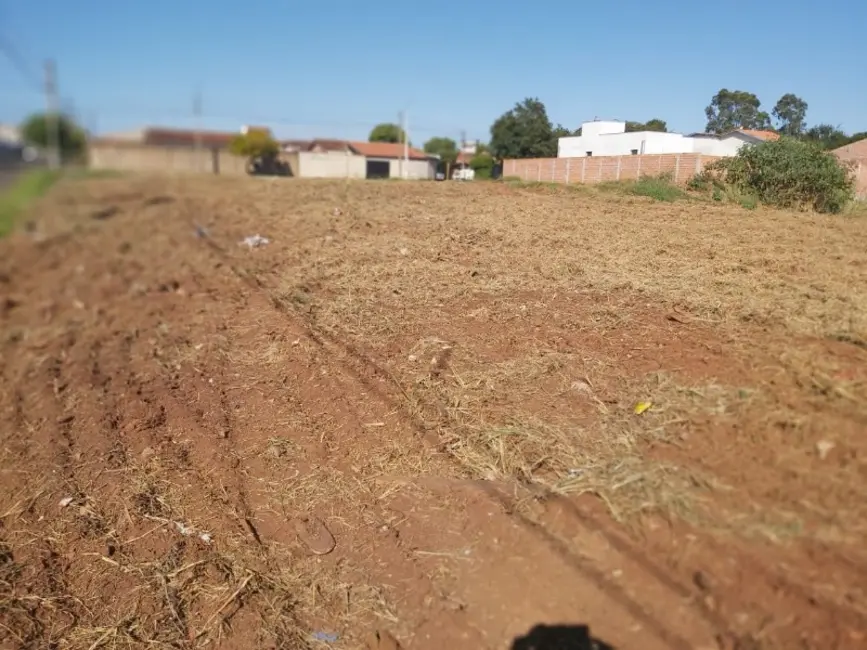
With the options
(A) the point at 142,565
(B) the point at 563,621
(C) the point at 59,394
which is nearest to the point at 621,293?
(B) the point at 563,621

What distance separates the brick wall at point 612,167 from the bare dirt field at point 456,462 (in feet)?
27.8

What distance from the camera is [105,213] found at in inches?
587

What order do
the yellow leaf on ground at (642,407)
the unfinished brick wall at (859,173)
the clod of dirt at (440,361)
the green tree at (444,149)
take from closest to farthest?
the yellow leaf on ground at (642,407)
the clod of dirt at (440,361)
the unfinished brick wall at (859,173)
the green tree at (444,149)

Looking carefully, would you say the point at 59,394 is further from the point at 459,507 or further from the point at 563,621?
the point at 563,621

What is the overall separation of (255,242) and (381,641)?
961 centimetres

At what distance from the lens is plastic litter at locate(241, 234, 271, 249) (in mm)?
11408

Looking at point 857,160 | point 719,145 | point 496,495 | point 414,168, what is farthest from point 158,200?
point 414,168

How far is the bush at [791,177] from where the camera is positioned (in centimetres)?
1329

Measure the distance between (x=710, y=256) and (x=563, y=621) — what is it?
6.34 metres

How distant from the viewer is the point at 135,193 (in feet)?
41.2

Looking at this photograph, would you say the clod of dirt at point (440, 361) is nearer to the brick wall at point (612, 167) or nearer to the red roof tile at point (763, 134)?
the red roof tile at point (763, 134)

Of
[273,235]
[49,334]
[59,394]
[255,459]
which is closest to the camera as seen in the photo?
[255,459]

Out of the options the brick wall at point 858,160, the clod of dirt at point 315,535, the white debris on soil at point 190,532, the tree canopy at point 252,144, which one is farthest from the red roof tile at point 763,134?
the white debris on soil at point 190,532

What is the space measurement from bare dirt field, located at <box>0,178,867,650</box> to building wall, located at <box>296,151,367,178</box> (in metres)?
9.92
